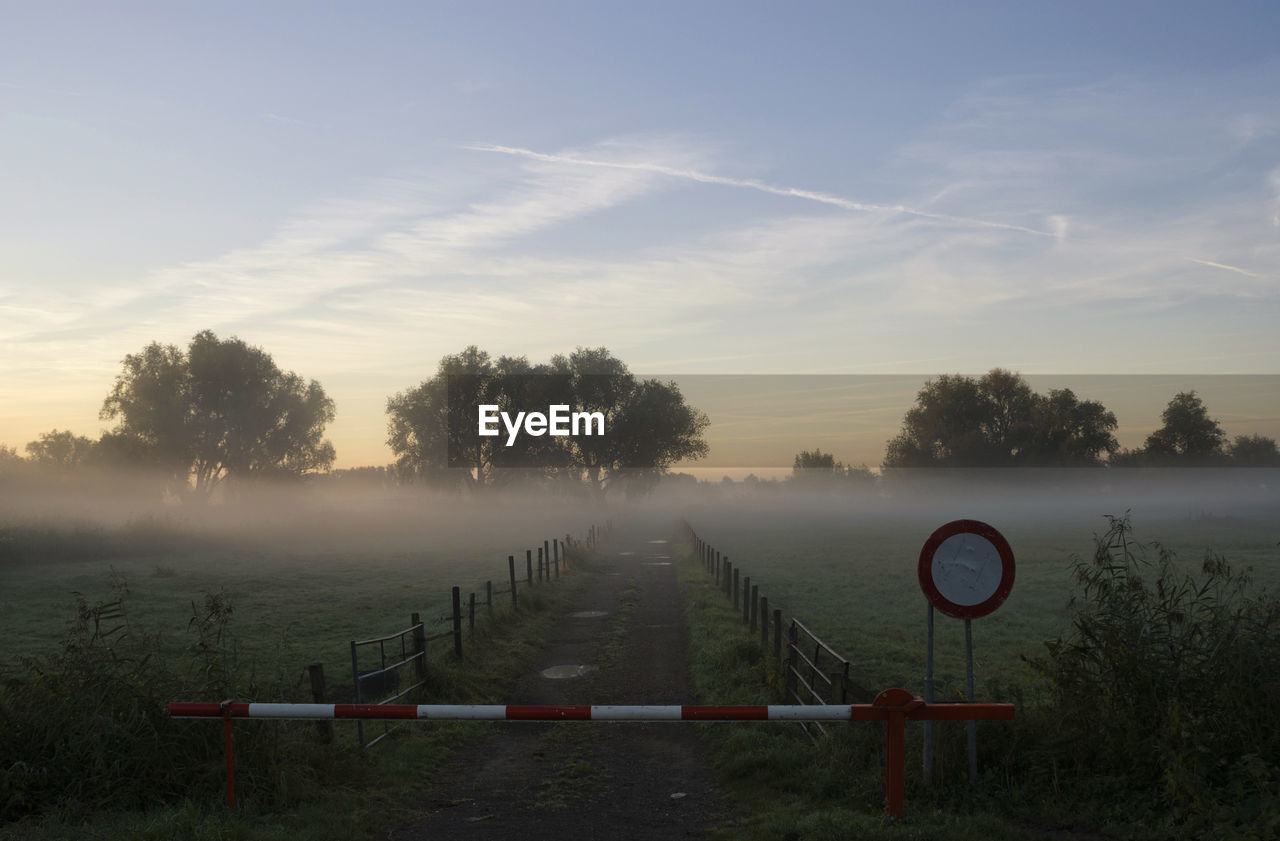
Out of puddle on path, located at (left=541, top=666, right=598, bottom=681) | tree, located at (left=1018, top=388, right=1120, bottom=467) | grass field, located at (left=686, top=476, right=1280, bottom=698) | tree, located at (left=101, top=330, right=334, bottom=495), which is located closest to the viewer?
puddle on path, located at (left=541, top=666, right=598, bottom=681)

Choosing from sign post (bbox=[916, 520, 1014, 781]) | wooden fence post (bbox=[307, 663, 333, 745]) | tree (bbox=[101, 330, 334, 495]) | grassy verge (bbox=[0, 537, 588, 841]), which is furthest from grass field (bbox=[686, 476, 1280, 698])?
tree (bbox=[101, 330, 334, 495])

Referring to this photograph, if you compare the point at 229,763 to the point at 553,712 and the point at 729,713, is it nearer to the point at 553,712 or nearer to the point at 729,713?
the point at 553,712

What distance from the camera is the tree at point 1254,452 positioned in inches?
4016

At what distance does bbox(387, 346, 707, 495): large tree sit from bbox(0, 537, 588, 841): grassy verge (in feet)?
213

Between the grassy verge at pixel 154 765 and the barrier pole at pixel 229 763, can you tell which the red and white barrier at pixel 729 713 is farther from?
the grassy verge at pixel 154 765

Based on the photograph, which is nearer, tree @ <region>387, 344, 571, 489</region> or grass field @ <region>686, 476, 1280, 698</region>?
grass field @ <region>686, 476, 1280, 698</region>

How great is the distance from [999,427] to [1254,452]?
44394 mm

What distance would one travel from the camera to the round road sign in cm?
669

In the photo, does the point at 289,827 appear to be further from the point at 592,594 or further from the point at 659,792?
the point at 592,594

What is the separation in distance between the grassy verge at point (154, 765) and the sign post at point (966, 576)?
16.2 ft

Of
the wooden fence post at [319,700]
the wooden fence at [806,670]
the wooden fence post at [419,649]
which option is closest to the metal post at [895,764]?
the wooden fence at [806,670]

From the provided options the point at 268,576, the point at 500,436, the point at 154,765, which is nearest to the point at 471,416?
the point at 500,436

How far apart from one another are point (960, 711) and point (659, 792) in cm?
343

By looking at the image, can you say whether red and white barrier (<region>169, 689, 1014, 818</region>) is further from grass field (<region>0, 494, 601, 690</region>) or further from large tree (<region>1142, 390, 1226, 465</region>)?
large tree (<region>1142, 390, 1226, 465</region>)
